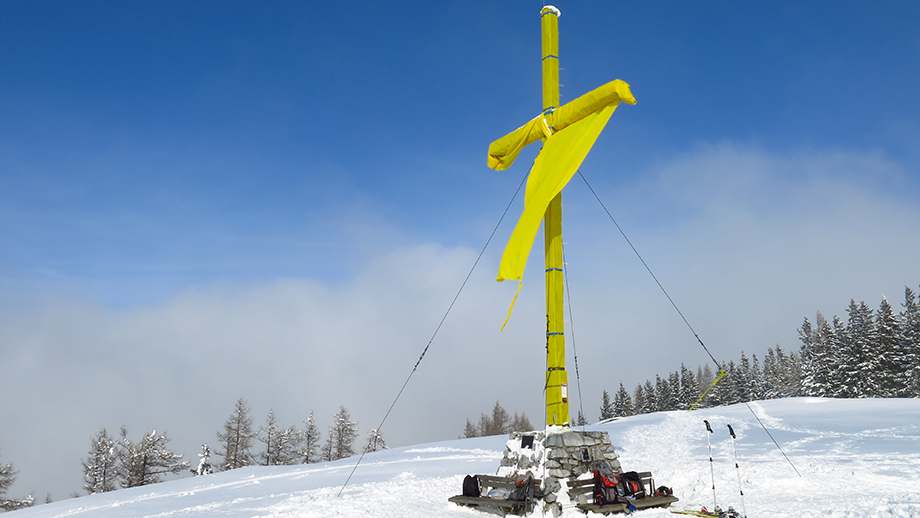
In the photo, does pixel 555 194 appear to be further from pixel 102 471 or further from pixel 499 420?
pixel 499 420

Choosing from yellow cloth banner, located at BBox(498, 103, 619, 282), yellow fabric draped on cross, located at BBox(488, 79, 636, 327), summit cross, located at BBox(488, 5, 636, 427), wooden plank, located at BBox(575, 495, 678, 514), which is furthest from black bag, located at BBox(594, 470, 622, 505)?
yellow cloth banner, located at BBox(498, 103, 619, 282)

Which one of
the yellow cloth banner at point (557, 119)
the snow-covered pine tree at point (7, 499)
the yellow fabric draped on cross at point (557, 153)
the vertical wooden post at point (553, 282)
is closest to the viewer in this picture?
the yellow cloth banner at point (557, 119)

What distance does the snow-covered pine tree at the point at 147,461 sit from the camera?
36.4m

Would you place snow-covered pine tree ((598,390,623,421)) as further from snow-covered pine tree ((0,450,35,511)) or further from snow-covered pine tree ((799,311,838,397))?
snow-covered pine tree ((0,450,35,511))

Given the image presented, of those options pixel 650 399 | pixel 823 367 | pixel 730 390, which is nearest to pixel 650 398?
pixel 650 399

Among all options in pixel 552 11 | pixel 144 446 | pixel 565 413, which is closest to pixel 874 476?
pixel 565 413

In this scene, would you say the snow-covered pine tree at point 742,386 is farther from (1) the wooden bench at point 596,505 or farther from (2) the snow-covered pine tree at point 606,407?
(1) the wooden bench at point 596,505

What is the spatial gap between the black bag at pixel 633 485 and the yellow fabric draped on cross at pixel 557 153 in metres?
4.29

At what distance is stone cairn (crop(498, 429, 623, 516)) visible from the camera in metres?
10.6

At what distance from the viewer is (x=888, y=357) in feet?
133

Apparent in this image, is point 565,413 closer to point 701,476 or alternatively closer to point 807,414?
point 701,476

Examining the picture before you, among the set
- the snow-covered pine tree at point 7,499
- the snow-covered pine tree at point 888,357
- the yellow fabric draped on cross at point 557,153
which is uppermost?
the yellow fabric draped on cross at point 557,153

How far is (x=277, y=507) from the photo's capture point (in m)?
11.2

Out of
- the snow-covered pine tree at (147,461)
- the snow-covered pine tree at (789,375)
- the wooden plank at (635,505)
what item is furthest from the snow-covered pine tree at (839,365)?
the snow-covered pine tree at (147,461)
